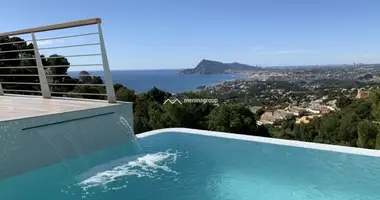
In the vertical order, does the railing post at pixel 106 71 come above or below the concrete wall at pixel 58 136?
above

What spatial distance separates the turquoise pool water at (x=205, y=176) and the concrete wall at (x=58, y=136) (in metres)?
0.12

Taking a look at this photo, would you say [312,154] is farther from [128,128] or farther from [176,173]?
[128,128]

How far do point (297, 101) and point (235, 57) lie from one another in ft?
55.0

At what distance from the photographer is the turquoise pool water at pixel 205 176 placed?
332 centimetres

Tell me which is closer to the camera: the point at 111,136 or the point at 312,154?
the point at 111,136

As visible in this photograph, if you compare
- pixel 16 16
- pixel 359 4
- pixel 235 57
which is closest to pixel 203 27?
pixel 359 4

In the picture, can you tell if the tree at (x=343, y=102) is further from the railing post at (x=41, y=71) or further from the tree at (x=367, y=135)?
the railing post at (x=41, y=71)

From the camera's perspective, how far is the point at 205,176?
3932 mm

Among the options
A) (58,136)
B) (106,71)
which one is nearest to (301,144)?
(106,71)

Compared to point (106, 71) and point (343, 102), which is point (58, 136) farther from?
point (343, 102)

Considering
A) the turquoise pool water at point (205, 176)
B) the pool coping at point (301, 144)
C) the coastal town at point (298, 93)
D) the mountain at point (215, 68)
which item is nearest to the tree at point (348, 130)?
the coastal town at point (298, 93)

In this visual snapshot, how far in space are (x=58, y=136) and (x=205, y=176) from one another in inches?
67.7

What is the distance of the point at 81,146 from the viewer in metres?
3.77

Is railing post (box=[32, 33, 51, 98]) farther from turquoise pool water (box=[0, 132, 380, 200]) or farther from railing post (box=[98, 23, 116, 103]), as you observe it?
turquoise pool water (box=[0, 132, 380, 200])
